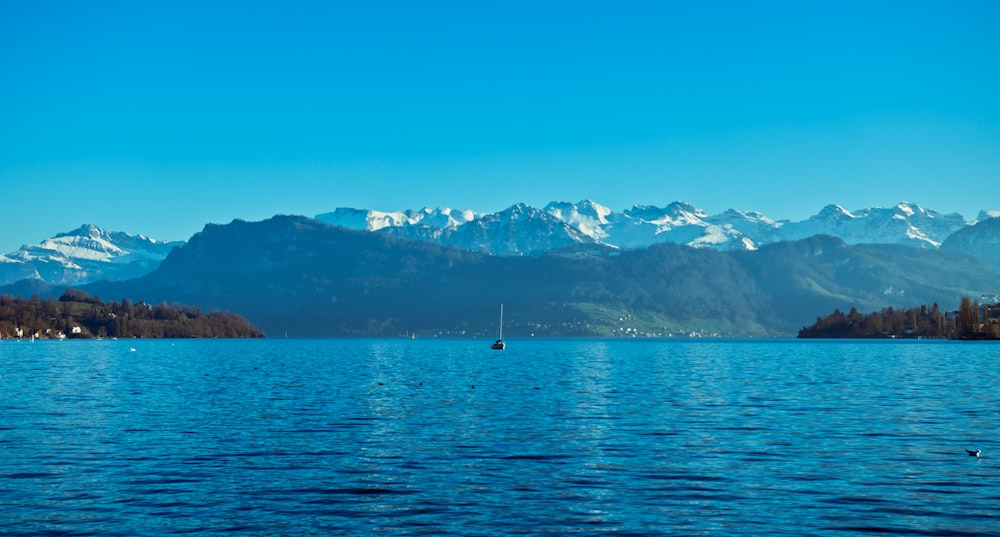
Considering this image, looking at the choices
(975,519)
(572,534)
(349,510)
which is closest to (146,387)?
(349,510)

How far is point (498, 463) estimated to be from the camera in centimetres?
4959

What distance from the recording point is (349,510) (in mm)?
38781


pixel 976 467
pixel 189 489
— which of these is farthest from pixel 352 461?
pixel 976 467

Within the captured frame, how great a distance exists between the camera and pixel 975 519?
36.7m

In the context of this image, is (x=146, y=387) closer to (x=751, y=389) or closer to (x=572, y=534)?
(x=751, y=389)

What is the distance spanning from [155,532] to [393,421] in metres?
34.7

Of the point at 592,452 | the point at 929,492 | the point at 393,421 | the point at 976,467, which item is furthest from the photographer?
the point at 393,421

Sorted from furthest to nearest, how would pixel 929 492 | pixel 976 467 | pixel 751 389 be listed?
pixel 751 389 < pixel 976 467 < pixel 929 492

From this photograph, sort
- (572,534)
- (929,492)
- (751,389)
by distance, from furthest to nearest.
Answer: (751,389) → (929,492) → (572,534)

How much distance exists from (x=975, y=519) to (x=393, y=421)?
4126cm

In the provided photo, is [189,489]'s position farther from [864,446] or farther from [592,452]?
[864,446]

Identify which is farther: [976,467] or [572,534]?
[976,467]

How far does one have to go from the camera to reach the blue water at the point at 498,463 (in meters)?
36.9

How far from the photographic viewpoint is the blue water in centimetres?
3688
